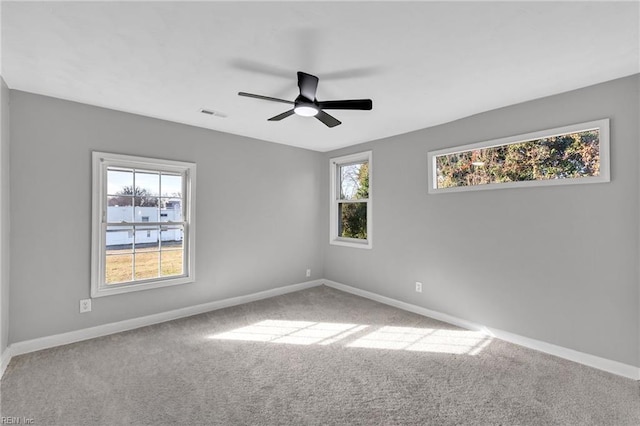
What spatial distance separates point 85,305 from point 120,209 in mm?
1057

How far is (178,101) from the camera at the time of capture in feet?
9.68

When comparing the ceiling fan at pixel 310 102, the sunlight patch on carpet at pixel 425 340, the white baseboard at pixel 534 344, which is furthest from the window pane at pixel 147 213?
the white baseboard at pixel 534 344

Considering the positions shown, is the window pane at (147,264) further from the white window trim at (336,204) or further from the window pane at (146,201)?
the white window trim at (336,204)

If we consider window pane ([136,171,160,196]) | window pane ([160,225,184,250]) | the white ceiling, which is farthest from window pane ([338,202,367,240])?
window pane ([136,171,160,196])

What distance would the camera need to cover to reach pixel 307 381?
7.54ft

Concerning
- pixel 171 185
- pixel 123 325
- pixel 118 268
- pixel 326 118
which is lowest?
pixel 123 325

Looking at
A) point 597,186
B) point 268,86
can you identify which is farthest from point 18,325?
point 597,186

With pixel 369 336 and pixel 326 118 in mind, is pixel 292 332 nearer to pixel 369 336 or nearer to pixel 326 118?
pixel 369 336

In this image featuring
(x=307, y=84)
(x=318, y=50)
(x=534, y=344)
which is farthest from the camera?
(x=534, y=344)

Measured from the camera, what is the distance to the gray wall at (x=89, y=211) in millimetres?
2717

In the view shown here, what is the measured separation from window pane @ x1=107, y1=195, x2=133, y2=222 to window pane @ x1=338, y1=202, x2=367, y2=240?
3.15 meters

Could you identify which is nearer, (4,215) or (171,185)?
(4,215)

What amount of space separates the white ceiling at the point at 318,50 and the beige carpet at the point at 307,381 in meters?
2.48

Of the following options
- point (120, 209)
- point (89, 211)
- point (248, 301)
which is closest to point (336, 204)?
point (248, 301)
